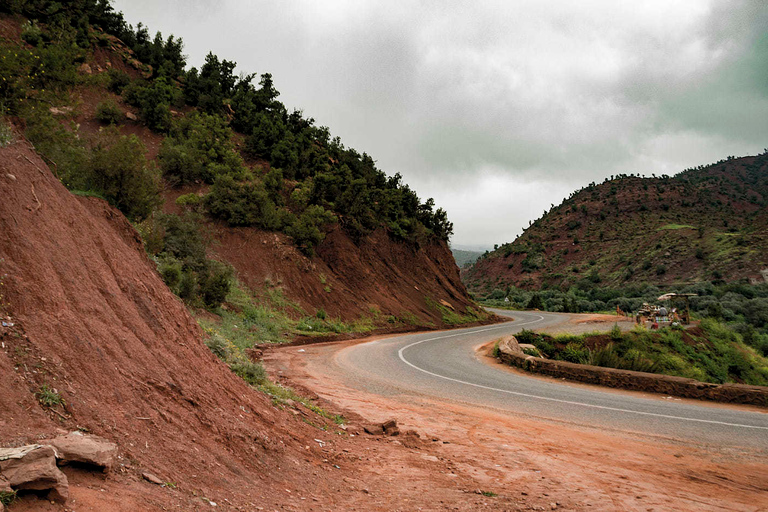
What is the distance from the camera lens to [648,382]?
11.9 meters

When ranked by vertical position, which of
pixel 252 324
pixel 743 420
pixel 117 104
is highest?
pixel 117 104

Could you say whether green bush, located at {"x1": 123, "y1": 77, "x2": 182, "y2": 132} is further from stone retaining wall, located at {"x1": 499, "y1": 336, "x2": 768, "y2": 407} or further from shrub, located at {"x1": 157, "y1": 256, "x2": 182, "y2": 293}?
stone retaining wall, located at {"x1": 499, "y1": 336, "x2": 768, "y2": 407}

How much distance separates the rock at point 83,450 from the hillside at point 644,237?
209 ft

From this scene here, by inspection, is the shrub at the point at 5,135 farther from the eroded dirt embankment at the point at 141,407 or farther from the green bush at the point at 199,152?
the green bush at the point at 199,152

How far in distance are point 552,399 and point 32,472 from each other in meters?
10.4

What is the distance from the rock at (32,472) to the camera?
2.47 meters

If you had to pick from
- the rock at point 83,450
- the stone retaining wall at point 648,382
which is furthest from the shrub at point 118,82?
the rock at point 83,450

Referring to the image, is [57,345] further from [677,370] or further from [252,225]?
[252,225]

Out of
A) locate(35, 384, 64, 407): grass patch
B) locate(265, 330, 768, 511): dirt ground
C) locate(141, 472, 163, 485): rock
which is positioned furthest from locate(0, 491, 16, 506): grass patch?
locate(265, 330, 768, 511): dirt ground

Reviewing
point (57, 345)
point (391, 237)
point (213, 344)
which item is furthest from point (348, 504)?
point (391, 237)

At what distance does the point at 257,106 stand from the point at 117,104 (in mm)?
12493

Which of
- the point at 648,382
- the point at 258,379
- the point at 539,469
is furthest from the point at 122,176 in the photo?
the point at 648,382

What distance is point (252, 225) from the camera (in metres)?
27.3

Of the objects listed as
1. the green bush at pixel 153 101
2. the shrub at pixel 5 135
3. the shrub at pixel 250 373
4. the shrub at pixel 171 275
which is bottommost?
the shrub at pixel 250 373
